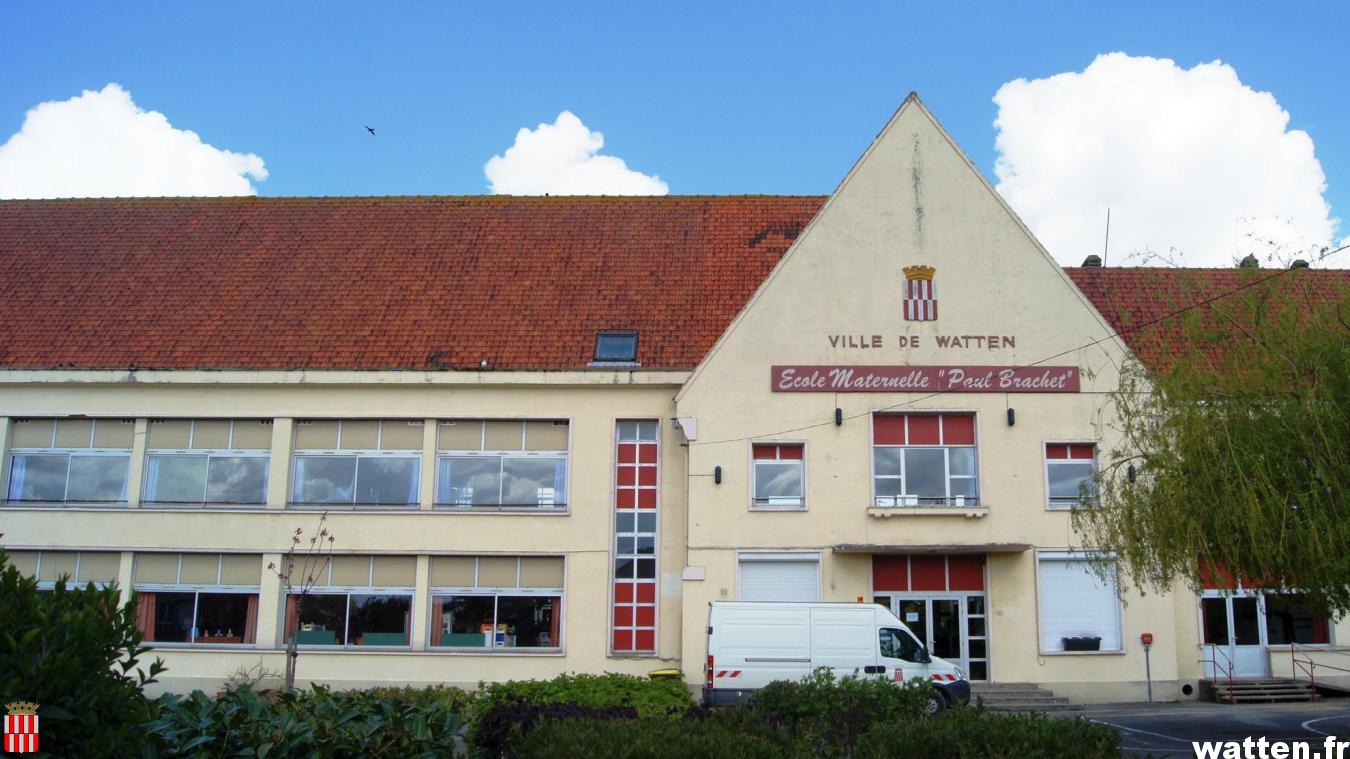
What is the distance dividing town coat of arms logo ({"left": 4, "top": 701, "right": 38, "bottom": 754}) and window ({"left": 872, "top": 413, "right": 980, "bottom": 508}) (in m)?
19.9

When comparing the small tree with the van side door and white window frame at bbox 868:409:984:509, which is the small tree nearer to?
white window frame at bbox 868:409:984:509

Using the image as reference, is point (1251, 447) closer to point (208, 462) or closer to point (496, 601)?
point (496, 601)

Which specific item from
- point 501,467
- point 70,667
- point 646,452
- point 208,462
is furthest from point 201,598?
point 70,667

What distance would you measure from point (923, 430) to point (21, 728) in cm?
2107

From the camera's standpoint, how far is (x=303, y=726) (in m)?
8.54

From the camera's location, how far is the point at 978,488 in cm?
2456

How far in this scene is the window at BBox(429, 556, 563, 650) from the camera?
82.6 feet

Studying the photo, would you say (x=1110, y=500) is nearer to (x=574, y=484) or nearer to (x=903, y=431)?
(x=903, y=431)

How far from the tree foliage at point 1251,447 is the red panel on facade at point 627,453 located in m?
12.9

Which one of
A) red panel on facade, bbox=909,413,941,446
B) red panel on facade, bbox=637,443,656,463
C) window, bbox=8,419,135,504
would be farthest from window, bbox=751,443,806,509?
window, bbox=8,419,135,504

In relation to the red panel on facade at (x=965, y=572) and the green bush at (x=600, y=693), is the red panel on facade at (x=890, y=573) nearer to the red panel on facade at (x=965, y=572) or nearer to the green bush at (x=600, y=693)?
the red panel on facade at (x=965, y=572)

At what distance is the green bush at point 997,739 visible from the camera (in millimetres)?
8352

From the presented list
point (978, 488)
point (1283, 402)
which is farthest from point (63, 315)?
point (1283, 402)

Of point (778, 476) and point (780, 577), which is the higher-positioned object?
point (778, 476)
